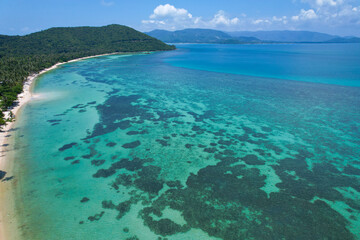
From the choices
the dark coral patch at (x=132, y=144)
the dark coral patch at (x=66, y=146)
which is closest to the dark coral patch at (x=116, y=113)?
the dark coral patch at (x=66, y=146)

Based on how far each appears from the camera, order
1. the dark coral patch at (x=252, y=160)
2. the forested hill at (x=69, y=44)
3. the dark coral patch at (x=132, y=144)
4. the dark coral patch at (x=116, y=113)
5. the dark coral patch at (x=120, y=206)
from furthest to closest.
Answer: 1. the forested hill at (x=69, y=44)
2. the dark coral patch at (x=116, y=113)
3. the dark coral patch at (x=132, y=144)
4. the dark coral patch at (x=252, y=160)
5. the dark coral patch at (x=120, y=206)

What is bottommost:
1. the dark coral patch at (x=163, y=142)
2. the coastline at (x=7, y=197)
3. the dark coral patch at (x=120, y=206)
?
the dark coral patch at (x=120, y=206)

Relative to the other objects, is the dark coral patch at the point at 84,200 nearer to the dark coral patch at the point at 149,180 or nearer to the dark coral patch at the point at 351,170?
the dark coral patch at the point at 149,180

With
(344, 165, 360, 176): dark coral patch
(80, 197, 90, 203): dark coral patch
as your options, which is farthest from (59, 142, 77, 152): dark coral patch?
(344, 165, 360, 176): dark coral patch

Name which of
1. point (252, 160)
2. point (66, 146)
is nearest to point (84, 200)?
point (66, 146)

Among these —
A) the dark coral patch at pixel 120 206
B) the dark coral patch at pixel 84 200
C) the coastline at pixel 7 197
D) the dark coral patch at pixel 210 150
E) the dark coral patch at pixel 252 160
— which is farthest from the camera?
the dark coral patch at pixel 210 150

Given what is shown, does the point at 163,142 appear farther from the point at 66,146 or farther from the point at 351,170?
the point at 351,170
